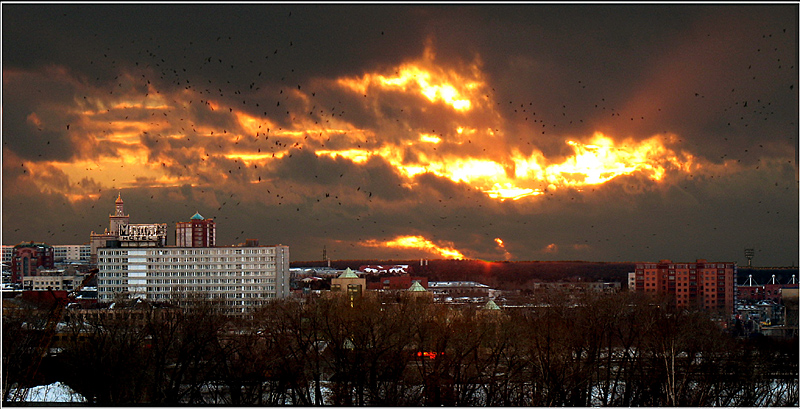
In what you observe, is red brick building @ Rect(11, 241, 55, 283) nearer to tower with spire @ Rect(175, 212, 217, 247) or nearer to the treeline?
tower with spire @ Rect(175, 212, 217, 247)

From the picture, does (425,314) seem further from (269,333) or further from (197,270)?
(197,270)

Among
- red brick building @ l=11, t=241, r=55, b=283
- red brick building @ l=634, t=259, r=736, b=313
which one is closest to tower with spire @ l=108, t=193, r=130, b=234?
red brick building @ l=11, t=241, r=55, b=283

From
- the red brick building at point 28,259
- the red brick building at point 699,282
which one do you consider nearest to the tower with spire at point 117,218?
the red brick building at point 28,259

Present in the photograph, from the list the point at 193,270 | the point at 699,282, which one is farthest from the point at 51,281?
the point at 699,282

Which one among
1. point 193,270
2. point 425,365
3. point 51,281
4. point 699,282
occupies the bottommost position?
point 51,281

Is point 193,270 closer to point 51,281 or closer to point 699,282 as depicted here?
point 51,281

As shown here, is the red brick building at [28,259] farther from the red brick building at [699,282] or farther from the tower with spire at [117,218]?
the red brick building at [699,282]

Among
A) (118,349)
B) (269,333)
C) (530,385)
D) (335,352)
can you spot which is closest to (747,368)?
(530,385)
